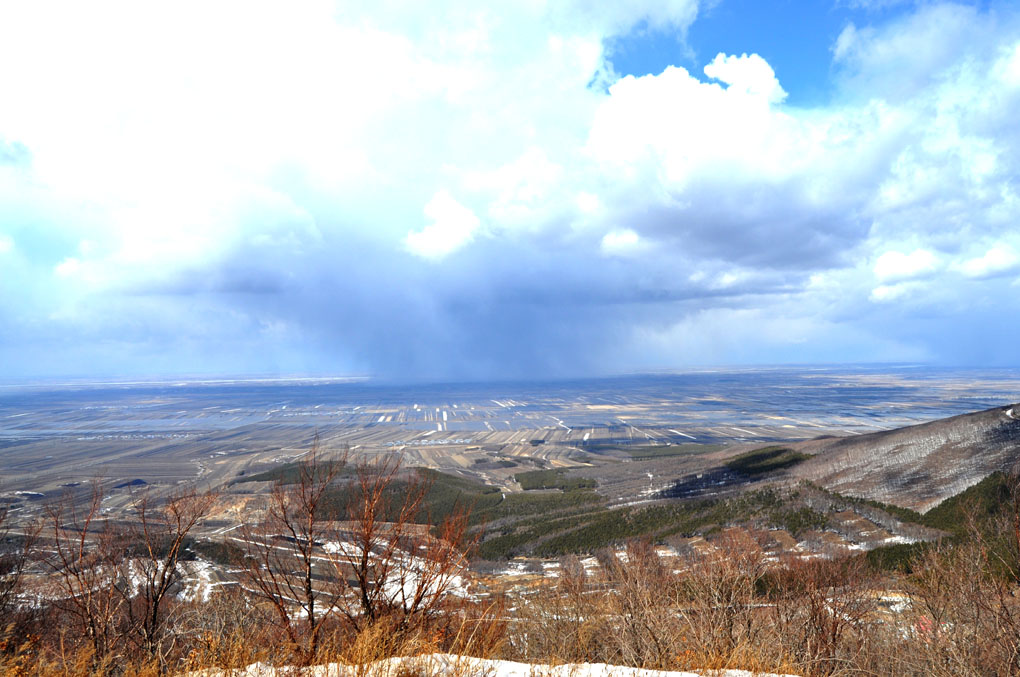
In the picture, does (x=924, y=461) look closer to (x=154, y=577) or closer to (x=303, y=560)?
(x=303, y=560)

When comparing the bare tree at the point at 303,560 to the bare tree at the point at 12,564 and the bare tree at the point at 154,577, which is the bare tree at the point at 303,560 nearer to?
the bare tree at the point at 154,577

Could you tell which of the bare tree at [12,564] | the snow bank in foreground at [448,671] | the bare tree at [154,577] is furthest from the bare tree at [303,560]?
the bare tree at [12,564]

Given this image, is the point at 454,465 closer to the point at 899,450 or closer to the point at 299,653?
the point at 899,450

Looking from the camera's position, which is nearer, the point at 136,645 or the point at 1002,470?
the point at 136,645

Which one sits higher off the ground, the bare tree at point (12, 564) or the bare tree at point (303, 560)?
the bare tree at point (303, 560)

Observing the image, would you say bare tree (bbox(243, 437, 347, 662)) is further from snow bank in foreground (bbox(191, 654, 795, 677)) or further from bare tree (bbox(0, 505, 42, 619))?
bare tree (bbox(0, 505, 42, 619))

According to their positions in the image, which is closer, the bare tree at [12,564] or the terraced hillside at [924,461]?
the bare tree at [12,564]

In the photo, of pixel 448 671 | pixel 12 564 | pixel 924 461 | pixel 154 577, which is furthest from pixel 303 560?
pixel 924 461

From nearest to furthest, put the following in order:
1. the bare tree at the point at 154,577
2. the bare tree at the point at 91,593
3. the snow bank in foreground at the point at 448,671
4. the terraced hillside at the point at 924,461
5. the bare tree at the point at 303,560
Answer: the snow bank in foreground at the point at 448,671 → the bare tree at the point at 303,560 → the bare tree at the point at 91,593 → the bare tree at the point at 154,577 → the terraced hillside at the point at 924,461

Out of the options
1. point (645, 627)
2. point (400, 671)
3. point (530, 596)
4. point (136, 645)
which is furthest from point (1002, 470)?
point (136, 645)
